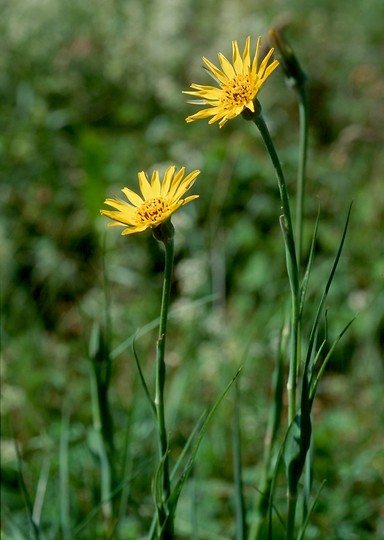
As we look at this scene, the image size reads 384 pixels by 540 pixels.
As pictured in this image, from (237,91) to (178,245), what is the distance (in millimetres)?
1704

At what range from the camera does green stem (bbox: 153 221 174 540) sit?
2.90 feet

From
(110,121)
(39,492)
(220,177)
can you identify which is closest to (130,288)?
(220,177)

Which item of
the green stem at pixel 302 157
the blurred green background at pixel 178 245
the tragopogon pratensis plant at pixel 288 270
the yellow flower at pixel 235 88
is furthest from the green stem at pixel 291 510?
the yellow flower at pixel 235 88

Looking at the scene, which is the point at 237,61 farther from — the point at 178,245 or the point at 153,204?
the point at 178,245

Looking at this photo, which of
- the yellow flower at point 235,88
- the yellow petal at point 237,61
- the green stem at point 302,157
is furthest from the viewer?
the green stem at point 302,157

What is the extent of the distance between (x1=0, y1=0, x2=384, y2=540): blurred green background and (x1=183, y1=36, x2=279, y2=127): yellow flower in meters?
0.35

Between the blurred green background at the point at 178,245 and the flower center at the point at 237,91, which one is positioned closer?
the flower center at the point at 237,91

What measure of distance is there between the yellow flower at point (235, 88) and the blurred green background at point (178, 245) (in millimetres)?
346

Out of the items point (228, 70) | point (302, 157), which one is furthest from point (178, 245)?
point (228, 70)

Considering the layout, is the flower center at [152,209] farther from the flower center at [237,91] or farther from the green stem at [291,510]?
the green stem at [291,510]

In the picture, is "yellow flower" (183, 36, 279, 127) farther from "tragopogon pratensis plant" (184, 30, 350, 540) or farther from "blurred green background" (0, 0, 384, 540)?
"blurred green background" (0, 0, 384, 540)

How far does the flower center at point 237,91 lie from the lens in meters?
0.90

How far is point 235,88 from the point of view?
934 millimetres

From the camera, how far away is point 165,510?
98cm
